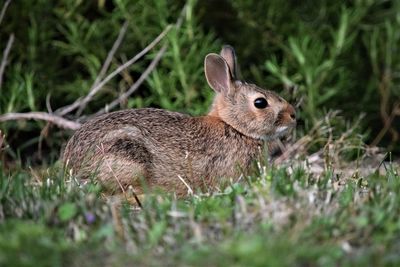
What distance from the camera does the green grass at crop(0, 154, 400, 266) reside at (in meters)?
3.14

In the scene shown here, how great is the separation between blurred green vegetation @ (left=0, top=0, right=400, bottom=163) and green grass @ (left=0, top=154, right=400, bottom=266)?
3.21 meters

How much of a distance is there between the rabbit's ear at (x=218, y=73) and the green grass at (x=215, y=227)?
83.1 inches

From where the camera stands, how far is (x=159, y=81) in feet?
25.3

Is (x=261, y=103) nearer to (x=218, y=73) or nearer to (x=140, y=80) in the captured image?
(x=218, y=73)

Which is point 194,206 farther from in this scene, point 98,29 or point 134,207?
point 98,29

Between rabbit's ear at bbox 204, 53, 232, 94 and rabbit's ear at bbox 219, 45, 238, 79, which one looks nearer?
rabbit's ear at bbox 204, 53, 232, 94

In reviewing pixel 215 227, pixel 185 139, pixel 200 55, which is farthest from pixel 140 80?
pixel 215 227

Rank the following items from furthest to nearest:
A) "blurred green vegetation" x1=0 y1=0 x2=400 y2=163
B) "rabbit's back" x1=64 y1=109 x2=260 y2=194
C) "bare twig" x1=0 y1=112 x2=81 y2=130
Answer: "blurred green vegetation" x1=0 y1=0 x2=400 y2=163, "bare twig" x1=0 y1=112 x2=81 y2=130, "rabbit's back" x1=64 y1=109 x2=260 y2=194

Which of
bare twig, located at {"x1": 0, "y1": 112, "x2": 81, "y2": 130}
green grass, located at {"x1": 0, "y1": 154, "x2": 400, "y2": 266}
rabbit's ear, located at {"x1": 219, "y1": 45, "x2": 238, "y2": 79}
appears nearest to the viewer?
green grass, located at {"x1": 0, "y1": 154, "x2": 400, "y2": 266}

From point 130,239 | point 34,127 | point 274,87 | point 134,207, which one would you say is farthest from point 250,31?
point 130,239

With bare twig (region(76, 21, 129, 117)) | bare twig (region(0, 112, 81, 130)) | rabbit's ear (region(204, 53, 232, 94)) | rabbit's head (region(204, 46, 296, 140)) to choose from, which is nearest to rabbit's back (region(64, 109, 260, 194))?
rabbit's head (region(204, 46, 296, 140))

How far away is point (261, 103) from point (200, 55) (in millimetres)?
1361

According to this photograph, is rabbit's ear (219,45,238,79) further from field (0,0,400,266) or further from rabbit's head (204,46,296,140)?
field (0,0,400,266)

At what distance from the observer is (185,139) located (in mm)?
6219
